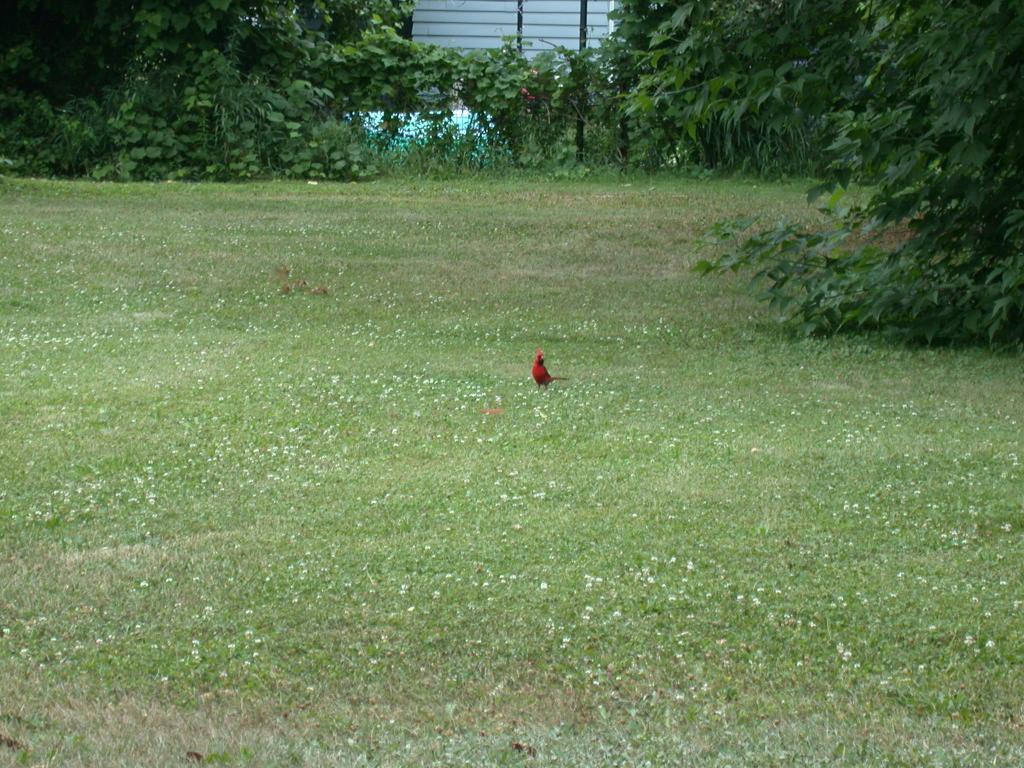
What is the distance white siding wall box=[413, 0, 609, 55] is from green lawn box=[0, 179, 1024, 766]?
15323mm

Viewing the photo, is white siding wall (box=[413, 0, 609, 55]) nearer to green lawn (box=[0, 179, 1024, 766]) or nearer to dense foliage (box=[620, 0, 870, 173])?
green lawn (box=[0, 179, 1024, 766])

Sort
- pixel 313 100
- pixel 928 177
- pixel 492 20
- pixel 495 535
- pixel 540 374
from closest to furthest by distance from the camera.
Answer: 1. pixel 495 535
2. pixel 540 374
3. pixel 928 177
4. pixel 313 100
5. pixel 492 20

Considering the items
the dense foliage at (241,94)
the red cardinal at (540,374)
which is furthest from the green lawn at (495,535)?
the dense foliage at (241,94)

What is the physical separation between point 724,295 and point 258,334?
3790mm

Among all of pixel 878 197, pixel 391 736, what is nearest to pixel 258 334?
pixel 878 197

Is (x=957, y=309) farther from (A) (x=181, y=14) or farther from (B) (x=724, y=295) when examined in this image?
(A) (x=181, y=14)

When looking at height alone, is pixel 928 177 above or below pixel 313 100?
below

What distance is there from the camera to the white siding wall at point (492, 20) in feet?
83.3

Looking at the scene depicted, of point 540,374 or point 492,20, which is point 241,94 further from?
point 540,374

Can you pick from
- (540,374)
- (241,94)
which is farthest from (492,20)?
(540,374)

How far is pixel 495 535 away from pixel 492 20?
70.0 ft

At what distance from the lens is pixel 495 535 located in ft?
18.3

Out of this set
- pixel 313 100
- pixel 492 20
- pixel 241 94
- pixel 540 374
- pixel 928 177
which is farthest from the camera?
→ pixel 492 20

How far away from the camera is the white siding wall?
25.4 metres
